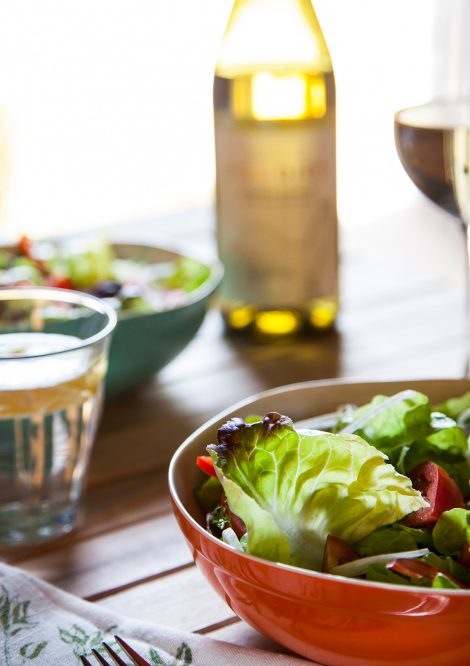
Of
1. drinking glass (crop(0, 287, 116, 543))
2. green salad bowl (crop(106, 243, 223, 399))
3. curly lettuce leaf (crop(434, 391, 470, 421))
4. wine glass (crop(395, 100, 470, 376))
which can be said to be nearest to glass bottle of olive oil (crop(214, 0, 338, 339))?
green salad bowl (crop(106, 243, 223, 399))

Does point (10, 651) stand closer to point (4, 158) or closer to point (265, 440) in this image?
point (265, 440)

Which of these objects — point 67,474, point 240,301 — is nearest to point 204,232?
point 240,301

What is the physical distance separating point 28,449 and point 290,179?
540mm

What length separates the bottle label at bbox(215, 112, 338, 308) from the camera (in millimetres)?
1292

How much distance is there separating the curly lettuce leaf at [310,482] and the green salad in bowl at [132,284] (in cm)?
49

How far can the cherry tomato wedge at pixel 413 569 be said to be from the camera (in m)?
0.61

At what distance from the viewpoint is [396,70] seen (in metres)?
4.52

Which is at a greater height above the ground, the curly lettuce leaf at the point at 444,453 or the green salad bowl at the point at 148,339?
the curly lettuce leaf at the point at 444,453

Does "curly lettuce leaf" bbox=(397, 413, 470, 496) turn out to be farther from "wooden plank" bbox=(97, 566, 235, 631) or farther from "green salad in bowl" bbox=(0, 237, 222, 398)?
"green salad in bowl" bbox=(0, 237, 222, 398)

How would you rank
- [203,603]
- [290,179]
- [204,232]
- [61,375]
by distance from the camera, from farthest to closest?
1. [204,232]
2. [290,179]
3. [61,375]
4. [203,603]

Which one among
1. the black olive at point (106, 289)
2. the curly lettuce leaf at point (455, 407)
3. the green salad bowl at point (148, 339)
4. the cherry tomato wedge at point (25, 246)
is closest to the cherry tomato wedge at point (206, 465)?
the curly lettuce leaf at point (455, 407)

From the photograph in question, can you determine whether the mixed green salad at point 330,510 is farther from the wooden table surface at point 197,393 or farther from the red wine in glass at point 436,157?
the red wine in glass at point 436,157

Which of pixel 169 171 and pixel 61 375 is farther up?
pixel 61 375

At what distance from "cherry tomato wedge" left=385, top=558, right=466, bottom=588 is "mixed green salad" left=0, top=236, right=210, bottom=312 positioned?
0.63 metres
